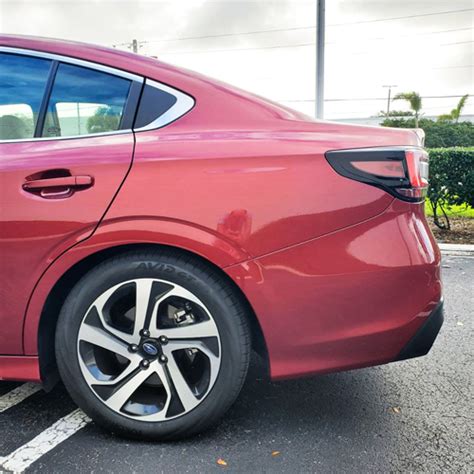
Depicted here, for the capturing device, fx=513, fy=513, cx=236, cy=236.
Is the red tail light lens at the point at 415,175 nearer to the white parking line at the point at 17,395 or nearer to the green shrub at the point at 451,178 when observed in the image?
the white parking line at the point at 17,395

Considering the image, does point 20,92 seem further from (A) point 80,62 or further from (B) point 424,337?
(B) point 424,337

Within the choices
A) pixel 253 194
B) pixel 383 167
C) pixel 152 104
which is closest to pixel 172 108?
pixel 152 104

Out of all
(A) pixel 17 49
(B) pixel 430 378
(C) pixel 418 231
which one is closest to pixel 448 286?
(B) pixel 430 378

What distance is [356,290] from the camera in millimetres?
1895

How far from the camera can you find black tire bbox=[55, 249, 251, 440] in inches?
75.5

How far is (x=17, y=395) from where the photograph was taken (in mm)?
2473

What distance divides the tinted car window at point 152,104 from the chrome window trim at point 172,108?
0.01 meters

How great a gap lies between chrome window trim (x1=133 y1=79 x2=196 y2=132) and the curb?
4828 mm

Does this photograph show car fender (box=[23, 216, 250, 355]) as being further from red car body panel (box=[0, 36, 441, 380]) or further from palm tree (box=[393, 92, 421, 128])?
palm tree (box=[393, 92, 421, 128])

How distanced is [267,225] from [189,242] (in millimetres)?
292

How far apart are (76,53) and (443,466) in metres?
2.13

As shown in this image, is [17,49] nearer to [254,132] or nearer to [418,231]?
[254,132]

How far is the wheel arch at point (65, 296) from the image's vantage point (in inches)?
76.6

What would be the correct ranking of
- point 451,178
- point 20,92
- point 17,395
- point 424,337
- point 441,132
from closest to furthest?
point 424,337
point 20,92
point 17,395
point 451,178
point 441,132
